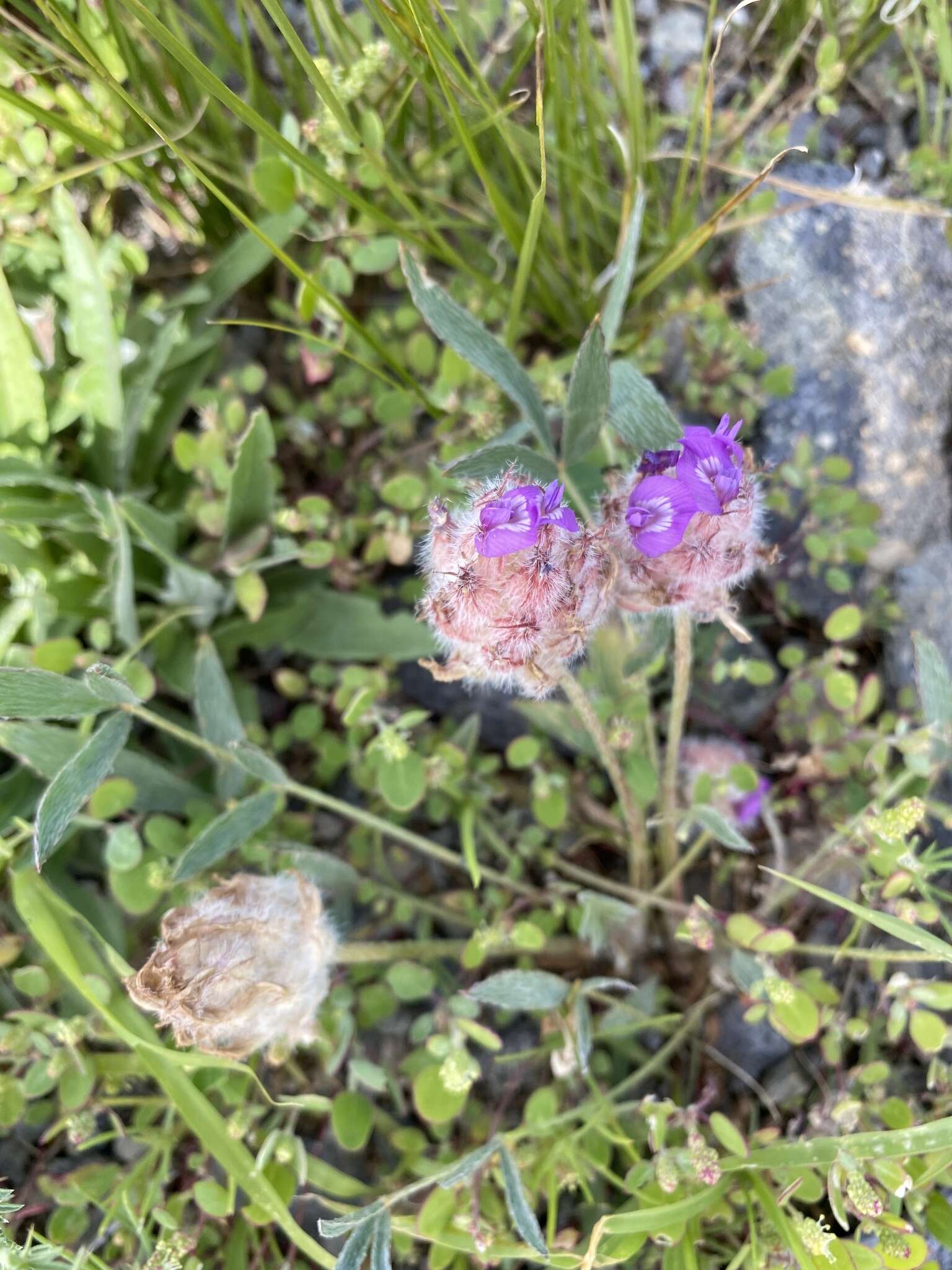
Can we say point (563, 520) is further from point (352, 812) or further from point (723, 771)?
point (723, 771)

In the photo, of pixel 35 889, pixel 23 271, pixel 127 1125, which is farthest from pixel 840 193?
pixel 127 1125

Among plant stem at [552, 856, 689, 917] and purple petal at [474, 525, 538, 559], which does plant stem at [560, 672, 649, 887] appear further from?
purple petal at [474, 525, 538, 559]

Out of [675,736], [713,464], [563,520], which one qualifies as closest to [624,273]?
[713,464]

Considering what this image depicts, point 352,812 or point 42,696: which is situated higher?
point 42,696

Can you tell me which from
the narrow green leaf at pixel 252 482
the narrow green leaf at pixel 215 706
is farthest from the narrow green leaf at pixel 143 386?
the narrow green leaf at pixel 215 706

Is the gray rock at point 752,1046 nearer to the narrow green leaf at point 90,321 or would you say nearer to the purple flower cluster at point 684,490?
the purple flower cluster at point 684,490

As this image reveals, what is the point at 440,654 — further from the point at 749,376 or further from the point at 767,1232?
the point at 767,1232
